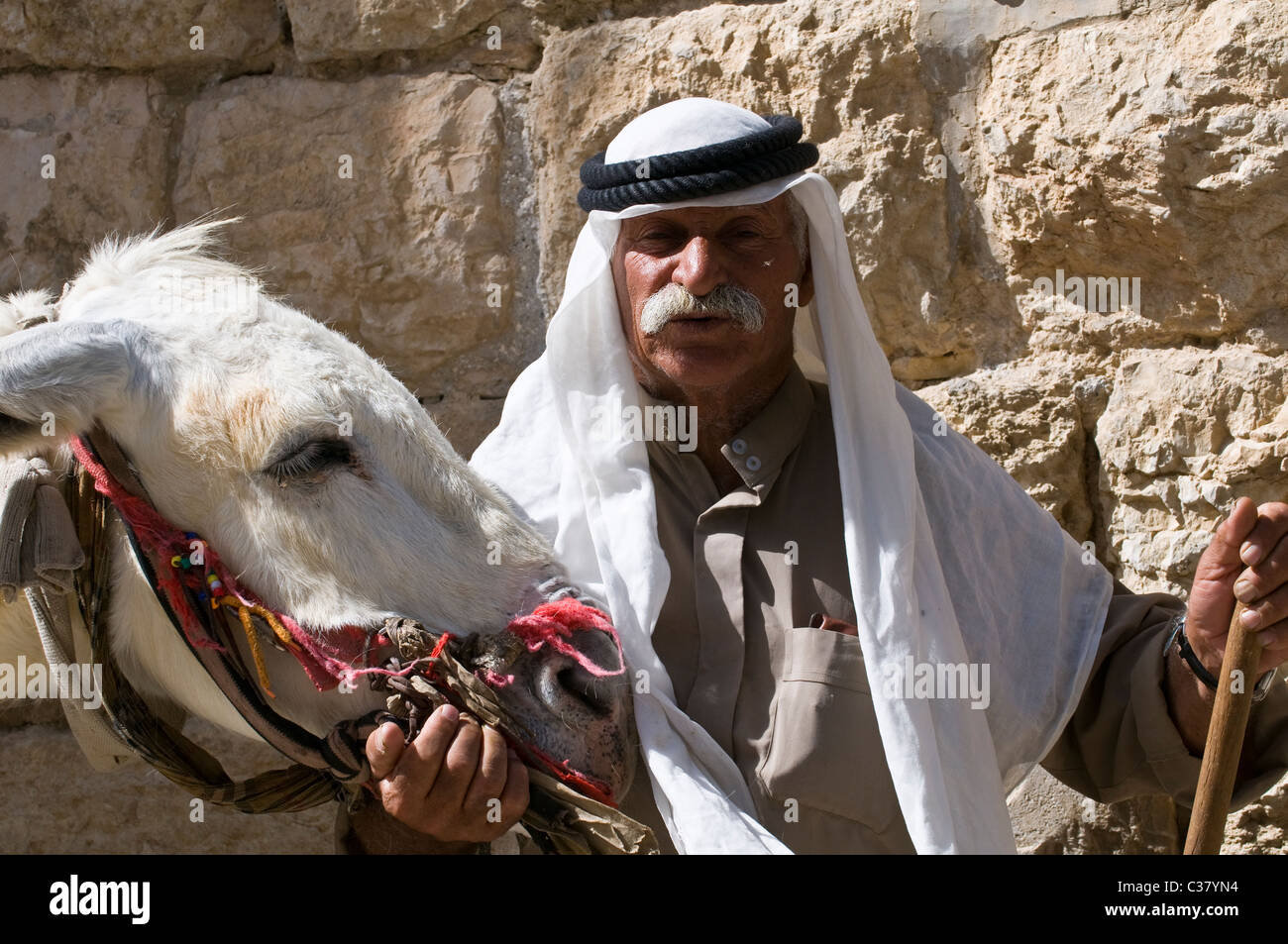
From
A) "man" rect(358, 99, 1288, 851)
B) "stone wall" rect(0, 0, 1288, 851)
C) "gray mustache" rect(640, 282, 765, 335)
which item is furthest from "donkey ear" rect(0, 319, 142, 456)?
"stone wall" rect(0, 0, 1288, 851)

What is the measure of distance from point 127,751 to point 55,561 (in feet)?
1.22

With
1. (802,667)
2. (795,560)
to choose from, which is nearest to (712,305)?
(795,560)

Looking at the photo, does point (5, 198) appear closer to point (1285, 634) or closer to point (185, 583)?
point (185, 583)

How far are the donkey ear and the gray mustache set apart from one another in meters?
Answer: 0.87

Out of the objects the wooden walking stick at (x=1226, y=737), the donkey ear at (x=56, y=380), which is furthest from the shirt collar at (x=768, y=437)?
the donkey ear at (x=56, y=380)

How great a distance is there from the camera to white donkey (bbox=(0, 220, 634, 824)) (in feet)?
6.37

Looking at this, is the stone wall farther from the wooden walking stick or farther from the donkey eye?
the donkey eye

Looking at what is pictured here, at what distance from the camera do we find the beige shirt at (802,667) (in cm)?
219

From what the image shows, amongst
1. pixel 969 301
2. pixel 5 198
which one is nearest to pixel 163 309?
pixel 5 198

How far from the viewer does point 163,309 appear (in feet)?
7.06

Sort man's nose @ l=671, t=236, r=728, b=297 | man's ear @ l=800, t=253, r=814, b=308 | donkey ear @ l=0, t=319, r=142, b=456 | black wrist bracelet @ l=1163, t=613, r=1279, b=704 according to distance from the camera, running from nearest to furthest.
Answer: donkey ear @ l=0, t=319, r=142, b=456, black wrist bracelet @ l=1163, t=613, r=1279, b=704, man's nose @ l=671, t=236, r=728, b=297, man's ear @ l=800, t=253, r=814, b=308

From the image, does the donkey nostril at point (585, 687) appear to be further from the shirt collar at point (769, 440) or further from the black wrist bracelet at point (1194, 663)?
the black wrist bracelet at point (1194, 663)

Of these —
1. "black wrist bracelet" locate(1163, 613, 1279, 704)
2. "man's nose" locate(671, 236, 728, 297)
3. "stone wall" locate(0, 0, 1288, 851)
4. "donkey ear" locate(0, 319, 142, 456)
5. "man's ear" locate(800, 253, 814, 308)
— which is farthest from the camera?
"stone wall" locate(0, 0, 1288, 851)

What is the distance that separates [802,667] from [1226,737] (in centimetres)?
63
